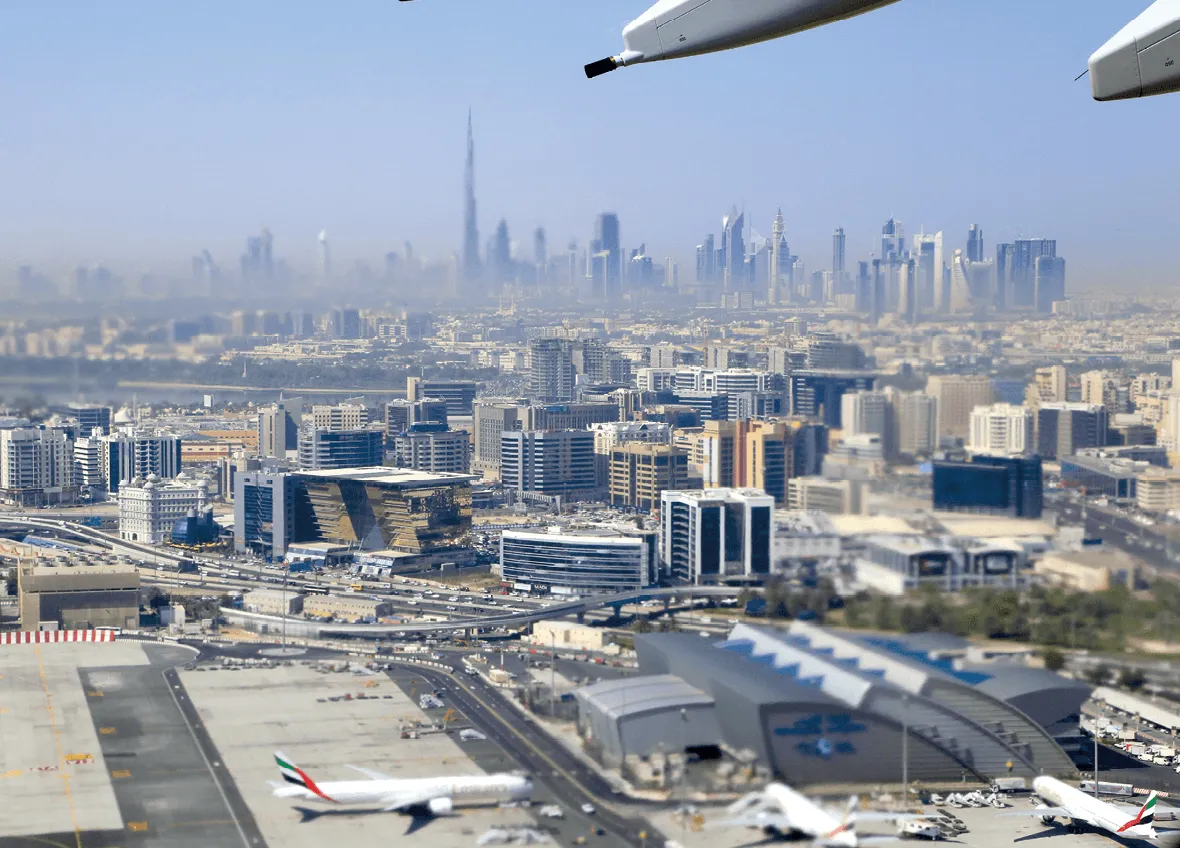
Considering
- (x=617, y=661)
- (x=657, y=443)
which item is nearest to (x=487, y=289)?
(x=657, y=443)

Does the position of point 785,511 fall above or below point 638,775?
above

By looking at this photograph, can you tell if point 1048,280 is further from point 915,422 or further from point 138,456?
point 138,456

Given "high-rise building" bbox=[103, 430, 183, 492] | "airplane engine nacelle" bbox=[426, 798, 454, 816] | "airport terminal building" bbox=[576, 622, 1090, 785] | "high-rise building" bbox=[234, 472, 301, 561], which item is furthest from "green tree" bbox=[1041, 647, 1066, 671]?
"high-rise building" bbox=[103, 430, 183, 492]

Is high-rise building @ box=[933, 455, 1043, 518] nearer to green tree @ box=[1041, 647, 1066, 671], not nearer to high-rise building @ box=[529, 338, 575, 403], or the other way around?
green tree @ box=[1041, 647, 1066, 671]

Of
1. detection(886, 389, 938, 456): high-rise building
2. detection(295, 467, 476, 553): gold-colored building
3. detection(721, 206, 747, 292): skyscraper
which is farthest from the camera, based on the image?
detection(295, 467, 476, 553): gold-colored building

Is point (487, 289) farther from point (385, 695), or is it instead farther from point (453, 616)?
point (385, 695)

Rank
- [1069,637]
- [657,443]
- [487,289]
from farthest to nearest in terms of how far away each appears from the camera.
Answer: [487,289]
[657,443]
[1069,637]
